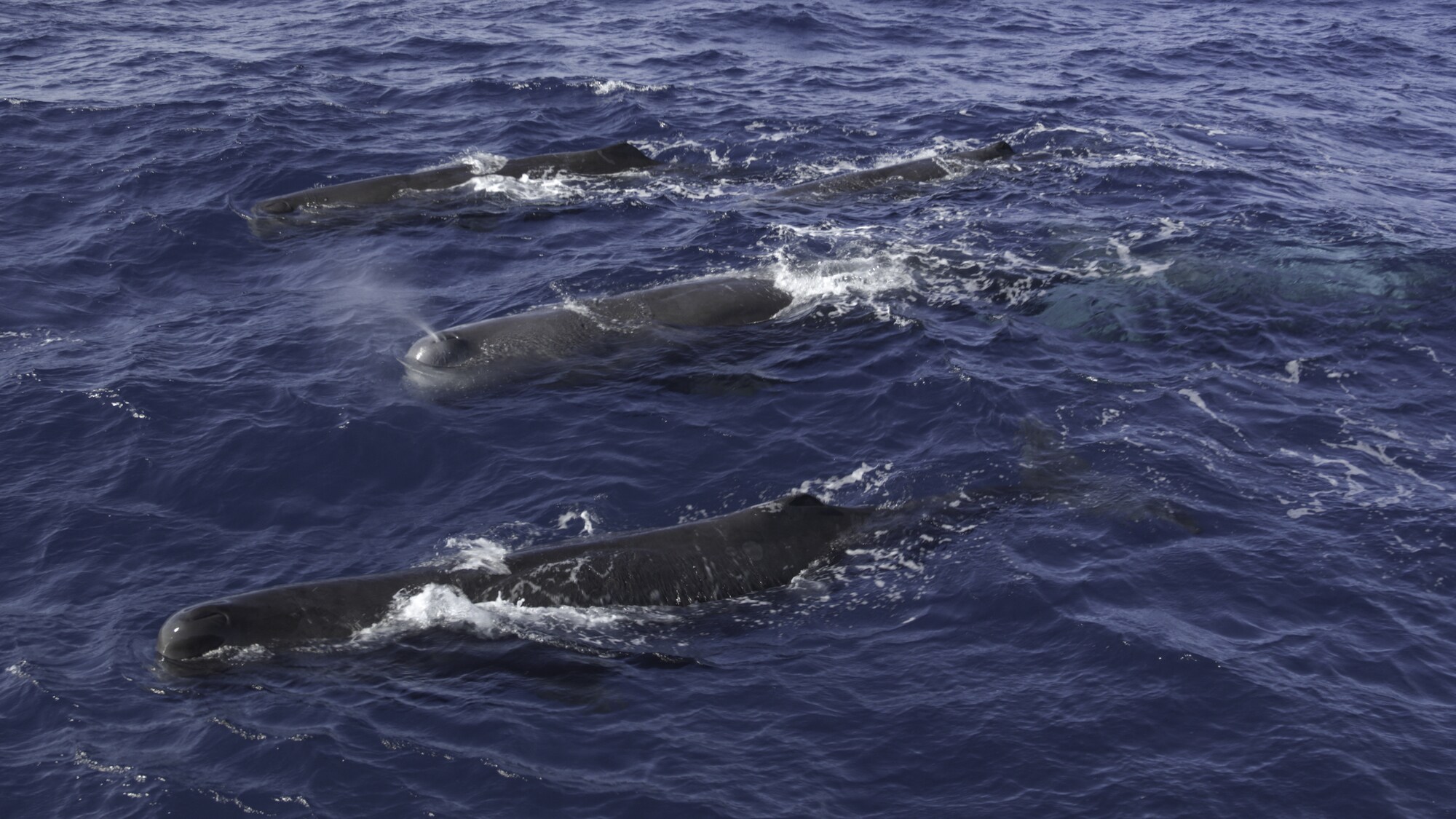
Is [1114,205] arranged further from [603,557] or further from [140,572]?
[140,572]

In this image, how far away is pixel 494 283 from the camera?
30.3 meters

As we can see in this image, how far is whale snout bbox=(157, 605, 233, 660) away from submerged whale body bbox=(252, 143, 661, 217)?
18100 millimetres

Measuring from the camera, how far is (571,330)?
26.5 m

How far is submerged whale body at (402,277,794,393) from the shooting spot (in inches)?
1002

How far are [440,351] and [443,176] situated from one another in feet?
37.7

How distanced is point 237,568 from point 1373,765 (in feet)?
54.8

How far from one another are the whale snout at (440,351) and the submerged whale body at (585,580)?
23.5ft

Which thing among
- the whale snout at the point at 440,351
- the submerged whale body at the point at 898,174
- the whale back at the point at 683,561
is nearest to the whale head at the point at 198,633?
the whale back at the point at 683,561

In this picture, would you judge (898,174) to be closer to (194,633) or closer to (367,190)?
(367,190)

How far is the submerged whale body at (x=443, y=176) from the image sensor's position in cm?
3388

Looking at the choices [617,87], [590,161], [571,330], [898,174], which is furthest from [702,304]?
[617,87]

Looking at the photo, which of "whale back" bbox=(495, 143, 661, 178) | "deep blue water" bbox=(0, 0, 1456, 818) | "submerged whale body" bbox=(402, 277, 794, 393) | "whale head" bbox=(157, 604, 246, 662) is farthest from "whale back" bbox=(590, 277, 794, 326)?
"whale head" bbox=(157, 604, 246, 662)

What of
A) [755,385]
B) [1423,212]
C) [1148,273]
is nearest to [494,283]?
[755,385]

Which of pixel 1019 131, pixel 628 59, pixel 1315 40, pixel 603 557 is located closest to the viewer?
pixel 603 557
